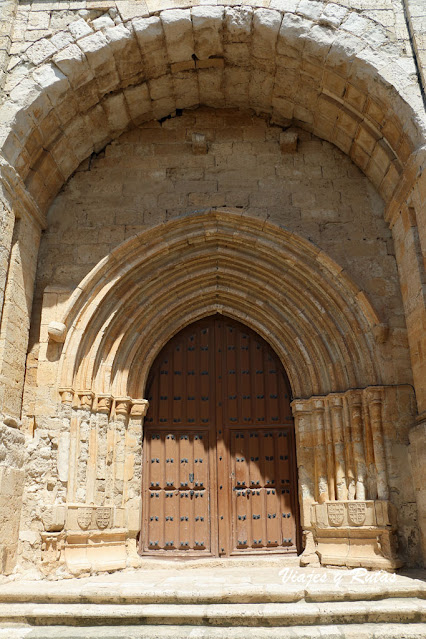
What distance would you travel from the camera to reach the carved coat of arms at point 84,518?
4957 millimetres

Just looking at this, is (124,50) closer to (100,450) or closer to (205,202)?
(205,202)

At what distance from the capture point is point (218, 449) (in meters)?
5.84

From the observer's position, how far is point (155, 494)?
570 centimetres

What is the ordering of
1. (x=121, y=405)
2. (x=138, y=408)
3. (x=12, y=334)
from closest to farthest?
(x=12, y=334) → (x=121, y=405) → (x=138, y=408)

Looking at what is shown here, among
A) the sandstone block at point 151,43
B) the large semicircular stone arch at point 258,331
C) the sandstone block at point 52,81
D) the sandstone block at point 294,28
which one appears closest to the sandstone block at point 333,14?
the sandstone block at point 294,28

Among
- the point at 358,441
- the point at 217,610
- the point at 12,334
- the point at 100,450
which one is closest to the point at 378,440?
the point at 358,441

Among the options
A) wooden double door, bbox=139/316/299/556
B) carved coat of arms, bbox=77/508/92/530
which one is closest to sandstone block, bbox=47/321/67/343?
wooden double door, bbox=139/316/299/556

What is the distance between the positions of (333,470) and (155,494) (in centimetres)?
179

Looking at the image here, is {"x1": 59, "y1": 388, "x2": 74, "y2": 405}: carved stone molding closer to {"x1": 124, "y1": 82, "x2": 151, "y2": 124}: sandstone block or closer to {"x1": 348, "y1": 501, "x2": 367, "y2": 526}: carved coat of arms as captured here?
{"x1": 348, "y1": 501, "x2": 367, "y2": 526}: carved coat of arms

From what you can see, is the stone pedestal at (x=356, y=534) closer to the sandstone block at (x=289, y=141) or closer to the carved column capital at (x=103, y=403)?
the carved column capital at (x=103, y=403)

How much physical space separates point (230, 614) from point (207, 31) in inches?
193

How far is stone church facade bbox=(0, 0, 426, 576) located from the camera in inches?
196

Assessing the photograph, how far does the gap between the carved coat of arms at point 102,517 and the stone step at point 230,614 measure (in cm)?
134

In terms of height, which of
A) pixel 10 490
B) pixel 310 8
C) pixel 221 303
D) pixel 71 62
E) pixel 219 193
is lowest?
pixel 10 490
